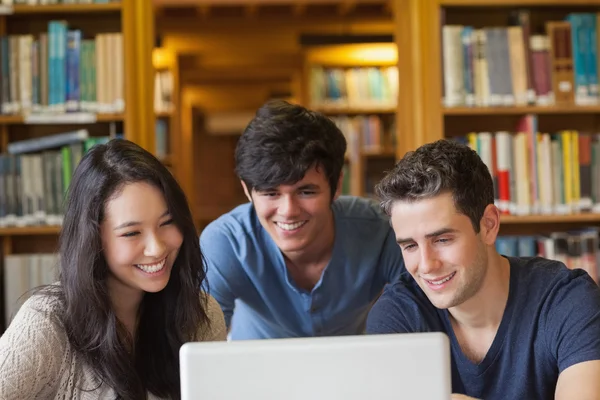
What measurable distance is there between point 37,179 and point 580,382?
2450 mm

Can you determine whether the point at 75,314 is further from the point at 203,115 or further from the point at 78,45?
the point at 203,115

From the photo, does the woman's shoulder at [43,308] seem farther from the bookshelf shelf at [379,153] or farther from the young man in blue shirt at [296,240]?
the bookshelf shelf at [379,153]

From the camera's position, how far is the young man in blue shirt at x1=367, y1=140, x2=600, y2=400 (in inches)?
60.2

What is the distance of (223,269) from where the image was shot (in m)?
2.12

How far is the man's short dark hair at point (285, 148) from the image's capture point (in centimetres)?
197

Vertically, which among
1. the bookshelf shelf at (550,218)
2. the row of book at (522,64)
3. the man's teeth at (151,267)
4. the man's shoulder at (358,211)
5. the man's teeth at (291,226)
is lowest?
the bookshelf shelf at (550,218)

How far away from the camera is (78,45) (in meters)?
3.27

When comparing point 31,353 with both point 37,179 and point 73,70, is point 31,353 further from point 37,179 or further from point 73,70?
point 73,70

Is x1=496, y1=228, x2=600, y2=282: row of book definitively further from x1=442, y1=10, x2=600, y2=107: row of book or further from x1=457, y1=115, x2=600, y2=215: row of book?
x1=442, y1=10, x2=600, y2=107: row of book

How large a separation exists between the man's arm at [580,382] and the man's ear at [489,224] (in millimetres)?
309

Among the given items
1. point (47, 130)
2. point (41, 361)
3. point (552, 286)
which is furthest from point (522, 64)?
point (41, 361)

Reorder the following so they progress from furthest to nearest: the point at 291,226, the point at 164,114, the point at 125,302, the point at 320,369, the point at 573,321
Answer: the point at 164,114
the point at 291,226
the point at 125,302
the point at 573,321
the point at 320,369

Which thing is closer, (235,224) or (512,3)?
(235,224)

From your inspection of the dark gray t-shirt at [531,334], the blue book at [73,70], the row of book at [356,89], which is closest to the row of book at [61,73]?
the blue book at [73,70]
